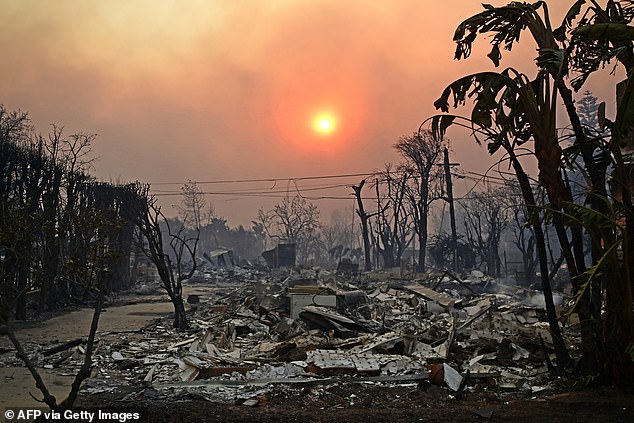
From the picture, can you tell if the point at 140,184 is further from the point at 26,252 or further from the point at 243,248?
the point at 243,248

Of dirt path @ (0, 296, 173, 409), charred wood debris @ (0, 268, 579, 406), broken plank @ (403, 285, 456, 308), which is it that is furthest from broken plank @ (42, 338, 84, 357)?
broken plank @ (403, 285, 456, 308)

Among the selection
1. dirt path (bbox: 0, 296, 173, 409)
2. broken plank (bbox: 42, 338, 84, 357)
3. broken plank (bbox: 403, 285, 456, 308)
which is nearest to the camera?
dirt path (bbox: 0, 296, 173, 409)

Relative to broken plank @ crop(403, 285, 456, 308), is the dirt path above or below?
below

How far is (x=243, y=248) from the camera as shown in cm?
7019

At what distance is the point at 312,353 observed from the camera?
29.9 feet

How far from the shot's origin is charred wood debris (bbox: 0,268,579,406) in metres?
7.55

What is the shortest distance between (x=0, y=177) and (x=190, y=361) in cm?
973

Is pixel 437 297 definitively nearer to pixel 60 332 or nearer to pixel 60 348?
pixel 60 332

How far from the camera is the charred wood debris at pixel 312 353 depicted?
7.55m

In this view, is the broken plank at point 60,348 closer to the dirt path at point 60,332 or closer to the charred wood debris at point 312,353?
the charred wood debris at point 312,353

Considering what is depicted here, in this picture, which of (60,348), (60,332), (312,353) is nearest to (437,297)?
(312,353)

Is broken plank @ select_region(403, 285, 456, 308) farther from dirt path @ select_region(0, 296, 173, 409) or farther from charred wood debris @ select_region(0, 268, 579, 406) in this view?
dirt path @ select_region(0, 296, 173, 409)

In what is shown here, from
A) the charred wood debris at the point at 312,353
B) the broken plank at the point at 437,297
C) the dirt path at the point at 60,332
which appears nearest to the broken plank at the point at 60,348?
the charred wood debris at the point at 312,353

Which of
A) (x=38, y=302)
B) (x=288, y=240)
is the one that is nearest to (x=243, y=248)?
(x=288, y=240)
